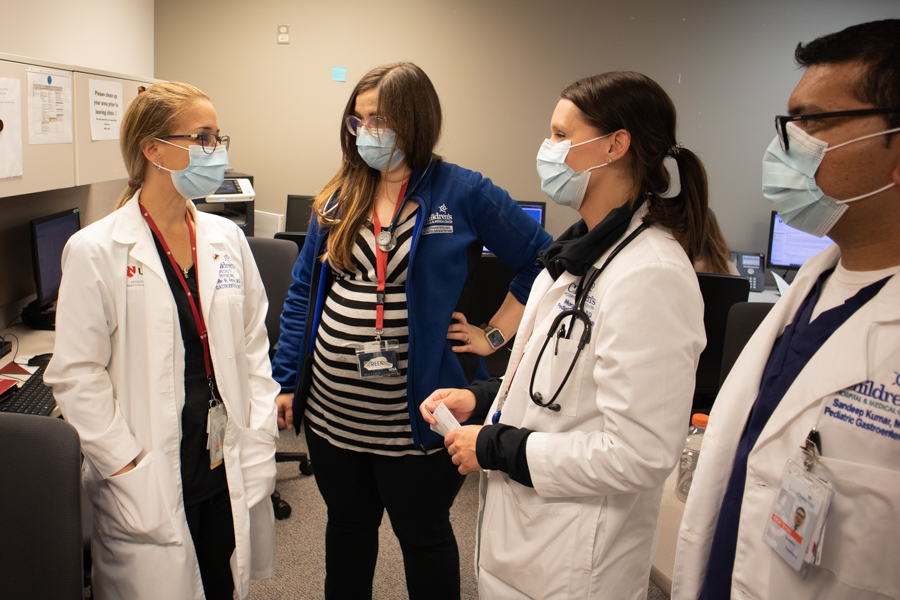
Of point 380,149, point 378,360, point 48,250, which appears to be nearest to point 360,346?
point 378,360

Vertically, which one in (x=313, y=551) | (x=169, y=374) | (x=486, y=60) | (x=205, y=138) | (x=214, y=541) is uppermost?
(x=486, y=60)

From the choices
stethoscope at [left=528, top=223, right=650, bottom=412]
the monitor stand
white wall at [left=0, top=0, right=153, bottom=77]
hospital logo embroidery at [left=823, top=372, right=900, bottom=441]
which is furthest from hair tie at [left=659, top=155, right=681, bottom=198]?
white wall at [left=0, top=0, right=153, bottom=77]

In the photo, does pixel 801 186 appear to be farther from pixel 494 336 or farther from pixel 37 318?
pixel 37 318

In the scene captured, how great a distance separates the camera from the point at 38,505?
118 cm

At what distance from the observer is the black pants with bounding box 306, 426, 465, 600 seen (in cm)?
149

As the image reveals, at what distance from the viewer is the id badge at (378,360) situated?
4.68 feet

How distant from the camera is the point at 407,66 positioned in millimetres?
1454

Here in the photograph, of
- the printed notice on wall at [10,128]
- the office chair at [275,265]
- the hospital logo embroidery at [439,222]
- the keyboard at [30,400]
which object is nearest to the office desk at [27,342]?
the keyboard at [30,400]

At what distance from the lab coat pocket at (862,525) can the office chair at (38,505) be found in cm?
130

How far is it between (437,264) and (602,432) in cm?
62

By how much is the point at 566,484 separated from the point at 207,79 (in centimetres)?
420

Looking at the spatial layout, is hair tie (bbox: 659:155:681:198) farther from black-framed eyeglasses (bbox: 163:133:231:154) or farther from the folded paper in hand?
black-framed eyeglasses (bbox: 163:133:231:154)

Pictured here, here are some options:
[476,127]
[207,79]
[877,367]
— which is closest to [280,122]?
[207,79]

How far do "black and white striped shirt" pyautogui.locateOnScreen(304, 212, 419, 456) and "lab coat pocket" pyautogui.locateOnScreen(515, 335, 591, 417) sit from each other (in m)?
0.48
